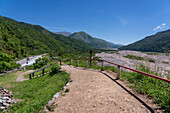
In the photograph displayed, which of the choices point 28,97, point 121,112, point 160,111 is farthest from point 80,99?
point 28,97

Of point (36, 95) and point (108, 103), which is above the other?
point (108, 103)

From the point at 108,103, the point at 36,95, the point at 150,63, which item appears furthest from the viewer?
the point at 150,63

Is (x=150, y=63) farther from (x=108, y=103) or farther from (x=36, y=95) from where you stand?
(x=36, y=95)

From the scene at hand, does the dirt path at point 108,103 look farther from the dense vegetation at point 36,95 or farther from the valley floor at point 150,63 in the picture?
the valley floor at point 150,63

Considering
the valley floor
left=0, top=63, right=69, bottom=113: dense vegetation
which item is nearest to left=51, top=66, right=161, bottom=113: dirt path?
left=0, top=63, right=69, bottom=113: dense vegetation

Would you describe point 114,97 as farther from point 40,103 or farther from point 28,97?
point 28,97

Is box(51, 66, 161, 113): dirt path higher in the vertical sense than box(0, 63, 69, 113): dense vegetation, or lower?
higher

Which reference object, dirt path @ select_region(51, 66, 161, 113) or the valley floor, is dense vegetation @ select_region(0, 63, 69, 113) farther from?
the valley floor

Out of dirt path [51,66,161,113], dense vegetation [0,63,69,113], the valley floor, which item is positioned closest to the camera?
dirt path [51,66,161,113]

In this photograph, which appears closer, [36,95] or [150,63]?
[36,95]

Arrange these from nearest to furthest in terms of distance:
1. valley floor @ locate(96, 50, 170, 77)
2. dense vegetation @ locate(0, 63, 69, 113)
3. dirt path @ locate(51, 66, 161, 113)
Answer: dirt path @ locate(51, 66, 161, 113)
dense vegetation @ locate(0, 63, 69, 113)
valley floor @ locate(96, 50, 170, 77)

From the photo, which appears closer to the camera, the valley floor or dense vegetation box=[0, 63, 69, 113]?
dense vegetation box=[0, 63, 69, 113]

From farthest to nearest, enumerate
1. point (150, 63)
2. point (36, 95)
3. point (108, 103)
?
1. point (150, 63)
2. point (36, 95)
3. point (108, 103)

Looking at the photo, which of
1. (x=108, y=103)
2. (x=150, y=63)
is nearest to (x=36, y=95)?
(x=108, y=103)
